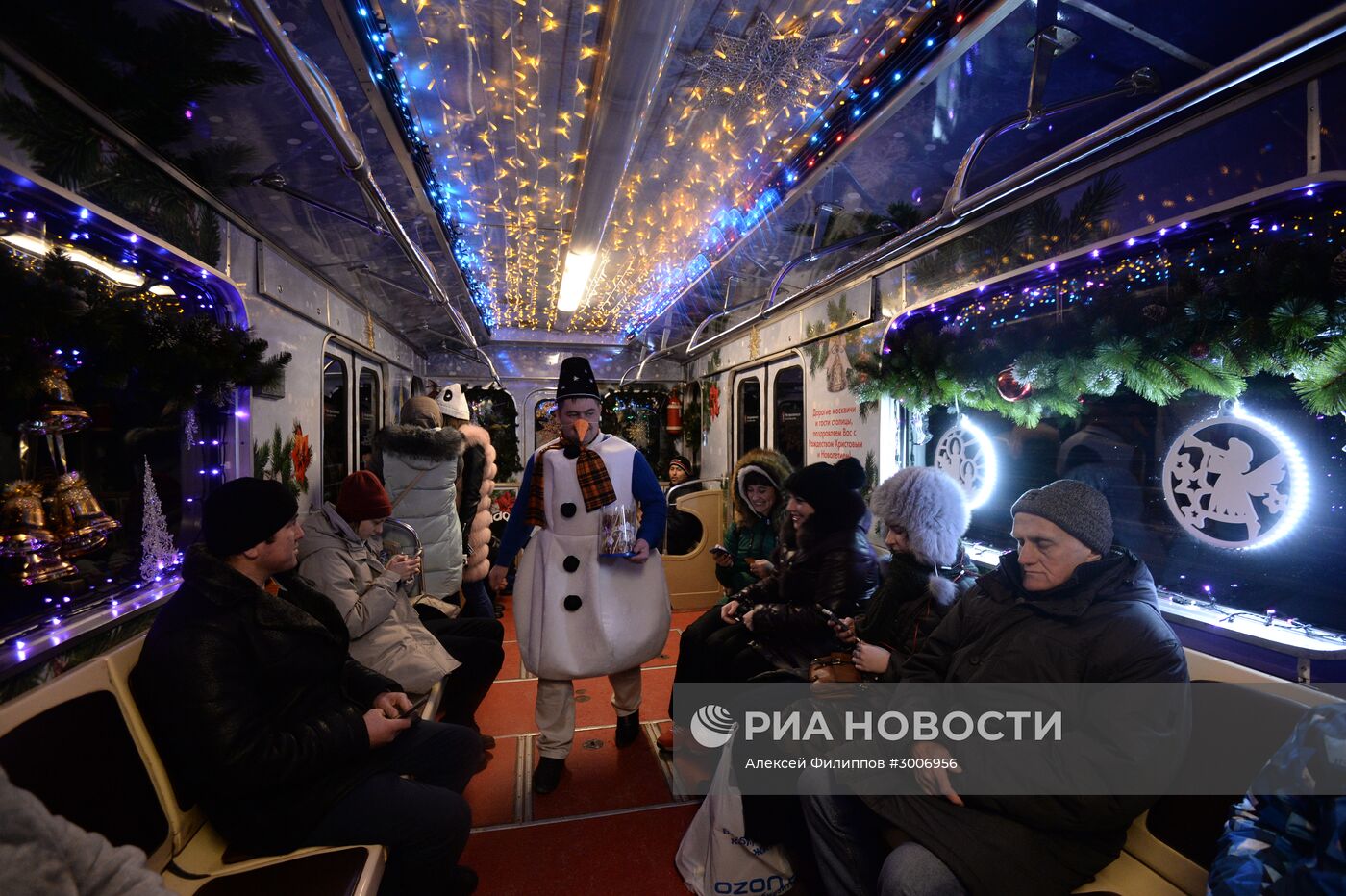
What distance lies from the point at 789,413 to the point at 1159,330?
370 centimetres

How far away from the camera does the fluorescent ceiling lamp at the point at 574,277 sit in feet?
12.8

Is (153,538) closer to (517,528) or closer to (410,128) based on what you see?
(517,528)

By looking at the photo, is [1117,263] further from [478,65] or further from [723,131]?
[478,65]

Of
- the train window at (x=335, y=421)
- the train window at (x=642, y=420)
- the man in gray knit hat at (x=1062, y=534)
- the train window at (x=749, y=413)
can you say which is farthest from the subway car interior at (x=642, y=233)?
the train window at (x=642, y=420)

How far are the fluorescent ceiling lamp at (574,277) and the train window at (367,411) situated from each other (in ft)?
6.43

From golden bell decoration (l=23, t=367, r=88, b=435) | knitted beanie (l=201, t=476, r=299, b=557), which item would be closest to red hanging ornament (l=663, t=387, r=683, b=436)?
knitted beanie (l=201, t=476, r=299, b=557)

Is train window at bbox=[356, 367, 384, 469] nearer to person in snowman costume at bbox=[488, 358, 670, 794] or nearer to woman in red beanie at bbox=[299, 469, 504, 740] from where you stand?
woman in red beanie at bbox=[299, 469, 504, 740]

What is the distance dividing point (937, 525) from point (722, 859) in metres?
1.45

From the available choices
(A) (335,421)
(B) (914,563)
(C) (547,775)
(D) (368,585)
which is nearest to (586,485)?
(D) (368,585)

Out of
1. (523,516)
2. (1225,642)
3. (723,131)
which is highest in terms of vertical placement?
(723,131)

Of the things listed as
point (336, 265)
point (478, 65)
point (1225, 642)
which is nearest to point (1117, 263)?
point (1225, 642)

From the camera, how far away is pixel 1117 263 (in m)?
2.40

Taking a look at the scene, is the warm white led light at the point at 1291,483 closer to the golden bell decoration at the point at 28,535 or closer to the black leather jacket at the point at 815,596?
the black leather jacket at the point at 815,596

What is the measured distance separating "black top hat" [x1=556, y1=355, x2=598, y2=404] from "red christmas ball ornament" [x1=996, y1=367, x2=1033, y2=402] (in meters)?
1.95
